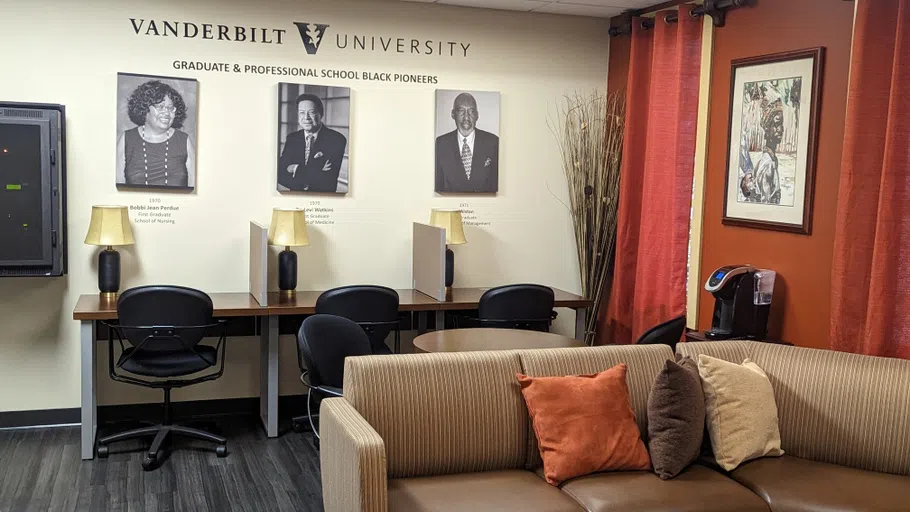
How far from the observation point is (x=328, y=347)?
404cm

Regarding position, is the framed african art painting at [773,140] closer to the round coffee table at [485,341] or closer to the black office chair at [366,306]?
the round coffee table at [485,341]

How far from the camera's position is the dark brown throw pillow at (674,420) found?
10.5 ft

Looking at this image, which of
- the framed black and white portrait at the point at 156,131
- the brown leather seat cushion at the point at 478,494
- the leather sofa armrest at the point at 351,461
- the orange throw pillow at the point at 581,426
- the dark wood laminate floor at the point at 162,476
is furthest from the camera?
the framed black and white portrait at the point at 156,131

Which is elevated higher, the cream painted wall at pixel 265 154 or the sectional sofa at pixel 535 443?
the cream painted wall at pixel 265 154

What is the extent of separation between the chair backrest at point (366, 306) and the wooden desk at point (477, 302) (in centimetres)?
43

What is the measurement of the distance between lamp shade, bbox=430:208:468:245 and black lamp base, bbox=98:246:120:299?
73.7 inches

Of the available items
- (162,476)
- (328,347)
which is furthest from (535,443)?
(162,476)

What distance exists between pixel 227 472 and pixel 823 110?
3.36 metres

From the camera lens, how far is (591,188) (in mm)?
5781

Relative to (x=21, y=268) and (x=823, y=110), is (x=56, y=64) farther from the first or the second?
(x=823, y=110)

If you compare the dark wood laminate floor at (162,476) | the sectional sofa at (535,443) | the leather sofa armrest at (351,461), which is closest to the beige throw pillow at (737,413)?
the sectional sofa at (535,443)

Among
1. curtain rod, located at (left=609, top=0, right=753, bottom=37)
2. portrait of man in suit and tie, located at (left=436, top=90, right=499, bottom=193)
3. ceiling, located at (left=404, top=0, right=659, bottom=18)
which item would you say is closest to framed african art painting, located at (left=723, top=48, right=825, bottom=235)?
curtain rod, located at (left=609, top=0, right=753, bottom=37)

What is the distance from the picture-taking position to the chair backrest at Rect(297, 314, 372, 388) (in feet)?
13.1

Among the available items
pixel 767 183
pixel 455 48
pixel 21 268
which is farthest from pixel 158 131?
pixel 767 183
